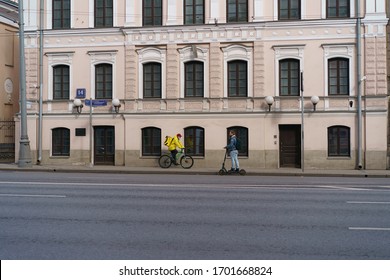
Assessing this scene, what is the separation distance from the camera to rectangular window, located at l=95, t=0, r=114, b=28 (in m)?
25.6

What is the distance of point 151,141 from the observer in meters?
25.1

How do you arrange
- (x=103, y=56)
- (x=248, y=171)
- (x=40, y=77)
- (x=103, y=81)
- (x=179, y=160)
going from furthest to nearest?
(x=40, y=77) → (x=103, y=81) → (x=103, y=56) → (x=179, y=160) → (x=248, y=171)

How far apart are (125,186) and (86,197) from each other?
116 inches

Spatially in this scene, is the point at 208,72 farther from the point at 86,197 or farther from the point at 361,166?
the point at 86,197

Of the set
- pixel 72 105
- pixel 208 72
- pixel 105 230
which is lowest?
pixel 105 230

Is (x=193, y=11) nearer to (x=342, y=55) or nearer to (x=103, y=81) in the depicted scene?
(x=103, y=81)

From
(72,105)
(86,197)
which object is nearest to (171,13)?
(72,105)

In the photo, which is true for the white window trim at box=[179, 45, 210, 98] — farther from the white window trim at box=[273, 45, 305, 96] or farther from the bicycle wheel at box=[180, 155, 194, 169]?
the white window trim at box=[273, 45, 305, 96]

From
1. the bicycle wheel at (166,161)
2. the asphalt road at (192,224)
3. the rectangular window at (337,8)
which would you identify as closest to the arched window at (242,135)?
the bicycle wheel at (166,161)

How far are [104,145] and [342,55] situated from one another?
43.2 feet

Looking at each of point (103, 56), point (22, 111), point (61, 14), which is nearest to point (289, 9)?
point (103, 56)

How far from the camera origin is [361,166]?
22.9m

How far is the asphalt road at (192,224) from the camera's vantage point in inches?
262

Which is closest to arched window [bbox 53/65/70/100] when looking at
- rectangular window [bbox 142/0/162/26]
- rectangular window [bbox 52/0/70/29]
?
rectangular window [bbox 52/0/70/29]
